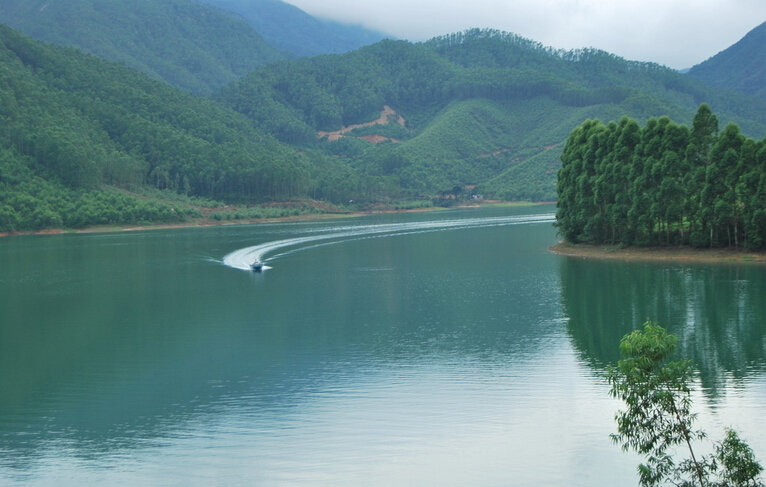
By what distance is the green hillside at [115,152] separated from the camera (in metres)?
109

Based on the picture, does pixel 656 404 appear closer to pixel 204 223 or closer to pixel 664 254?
pixel 664 254

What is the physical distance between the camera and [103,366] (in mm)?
29141

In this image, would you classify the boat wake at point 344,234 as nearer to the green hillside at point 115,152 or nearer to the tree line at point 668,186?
the tree line at point 668,186

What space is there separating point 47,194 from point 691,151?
3351 inches

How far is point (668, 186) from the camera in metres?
53.8

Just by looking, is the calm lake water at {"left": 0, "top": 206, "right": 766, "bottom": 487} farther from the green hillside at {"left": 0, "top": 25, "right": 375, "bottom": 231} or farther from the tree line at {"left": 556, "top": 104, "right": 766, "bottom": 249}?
the green hillside at {"left": 0, "top": 25, "right": 375, "bottom": 231}

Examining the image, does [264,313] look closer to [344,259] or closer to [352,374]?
[352,374]

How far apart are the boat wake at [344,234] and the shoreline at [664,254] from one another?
973 inches

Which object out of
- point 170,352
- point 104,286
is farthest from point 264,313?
point 104,286

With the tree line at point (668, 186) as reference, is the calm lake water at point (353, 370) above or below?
below

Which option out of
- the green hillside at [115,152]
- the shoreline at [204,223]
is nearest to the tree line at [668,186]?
the shoreline at [204,223]

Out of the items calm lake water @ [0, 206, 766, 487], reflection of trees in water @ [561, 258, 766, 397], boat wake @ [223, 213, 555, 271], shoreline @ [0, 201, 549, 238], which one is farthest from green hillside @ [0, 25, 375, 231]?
reflection of trees in water @ [561, 258, 766, 397]

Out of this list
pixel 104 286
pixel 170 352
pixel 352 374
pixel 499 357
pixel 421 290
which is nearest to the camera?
pixel 352 374

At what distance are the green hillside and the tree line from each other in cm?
6978
